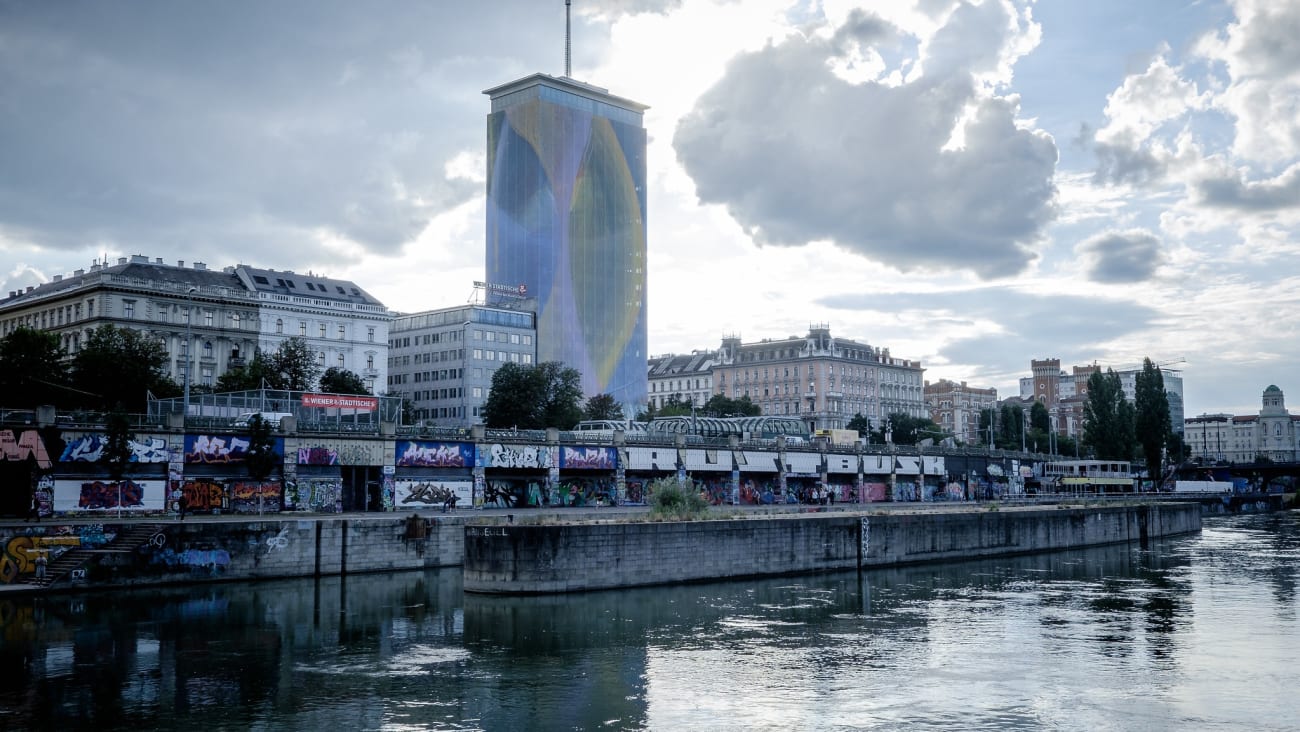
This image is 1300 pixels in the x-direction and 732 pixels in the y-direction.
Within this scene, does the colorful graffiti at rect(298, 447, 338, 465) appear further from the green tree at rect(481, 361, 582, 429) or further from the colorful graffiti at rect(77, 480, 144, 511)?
the green tree at rect(481, 361, 582, 429)

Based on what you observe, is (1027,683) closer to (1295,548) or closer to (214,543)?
(214,543)

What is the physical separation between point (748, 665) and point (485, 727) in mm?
12652

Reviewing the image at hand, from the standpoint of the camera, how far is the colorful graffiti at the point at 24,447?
66250 millimetres

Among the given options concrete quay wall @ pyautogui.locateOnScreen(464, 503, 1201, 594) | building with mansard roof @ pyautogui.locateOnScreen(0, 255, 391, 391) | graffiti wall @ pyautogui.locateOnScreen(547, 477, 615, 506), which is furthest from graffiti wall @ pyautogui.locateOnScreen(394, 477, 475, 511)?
building with mansard roof @ pyautogui.locateOnScreen(0, 255, 391, 391)

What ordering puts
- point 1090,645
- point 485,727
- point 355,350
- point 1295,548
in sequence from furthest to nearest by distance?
1. point 355,350
2. point 1295,548
3. point 1090,645
4. point 485,727

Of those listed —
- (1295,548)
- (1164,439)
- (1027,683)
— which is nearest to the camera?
(1027,683)

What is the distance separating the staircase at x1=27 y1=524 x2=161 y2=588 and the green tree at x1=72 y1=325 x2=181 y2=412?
42.5 m

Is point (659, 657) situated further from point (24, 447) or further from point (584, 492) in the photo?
point (584, 492)

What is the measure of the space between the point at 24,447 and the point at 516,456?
1531 inches

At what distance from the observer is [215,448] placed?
248 ft

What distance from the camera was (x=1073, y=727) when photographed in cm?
3181

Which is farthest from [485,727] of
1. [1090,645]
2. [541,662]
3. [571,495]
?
[571,495]

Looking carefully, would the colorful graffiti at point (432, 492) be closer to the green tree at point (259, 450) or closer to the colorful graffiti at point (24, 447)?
the green tree at point (259, 450)

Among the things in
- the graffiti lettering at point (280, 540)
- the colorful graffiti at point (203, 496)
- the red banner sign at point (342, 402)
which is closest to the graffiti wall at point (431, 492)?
the red banner sign at point (342, 402)
